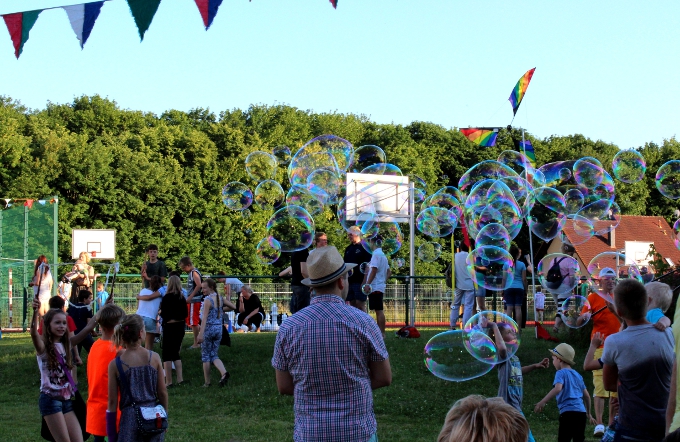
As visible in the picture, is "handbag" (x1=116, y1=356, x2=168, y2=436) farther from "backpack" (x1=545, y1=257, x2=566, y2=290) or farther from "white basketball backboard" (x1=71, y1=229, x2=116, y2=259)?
"white basketball backboard" (x1=71, y1=229, x2=116, y2=259)

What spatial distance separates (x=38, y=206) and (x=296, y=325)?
2147 cm

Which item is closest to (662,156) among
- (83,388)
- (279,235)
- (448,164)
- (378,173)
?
(448,164)

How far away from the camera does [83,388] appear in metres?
11.3

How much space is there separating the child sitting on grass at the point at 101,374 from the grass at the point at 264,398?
2590 millimetres

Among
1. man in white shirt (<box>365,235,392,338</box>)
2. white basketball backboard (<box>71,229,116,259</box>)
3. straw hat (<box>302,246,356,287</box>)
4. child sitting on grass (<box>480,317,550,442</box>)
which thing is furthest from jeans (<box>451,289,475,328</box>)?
white basketball backboard (<box>71,229,116,259</box>)

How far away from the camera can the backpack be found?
10.4m

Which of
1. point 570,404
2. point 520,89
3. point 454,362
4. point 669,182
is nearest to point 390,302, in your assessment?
point 520,89

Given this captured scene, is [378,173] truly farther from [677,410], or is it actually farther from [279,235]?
[677,410]

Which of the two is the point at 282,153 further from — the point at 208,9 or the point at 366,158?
the point at 208,9

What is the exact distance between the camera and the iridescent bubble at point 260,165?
17.1 metres

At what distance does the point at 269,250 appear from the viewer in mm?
13961

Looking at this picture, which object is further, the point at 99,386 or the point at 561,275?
the point at 561,275

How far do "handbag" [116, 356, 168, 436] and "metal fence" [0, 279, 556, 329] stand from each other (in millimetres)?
13496

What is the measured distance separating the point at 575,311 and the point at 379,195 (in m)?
7.48
